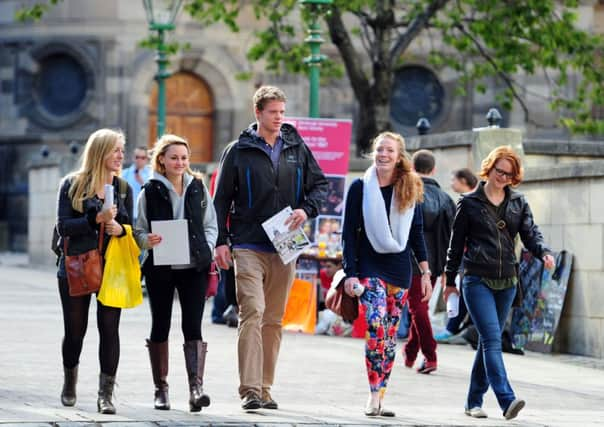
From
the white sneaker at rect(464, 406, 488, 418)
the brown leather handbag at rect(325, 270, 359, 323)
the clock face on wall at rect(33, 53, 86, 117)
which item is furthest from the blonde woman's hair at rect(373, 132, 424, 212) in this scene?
the clock face on wall at rect(33, 53, 86, 117)

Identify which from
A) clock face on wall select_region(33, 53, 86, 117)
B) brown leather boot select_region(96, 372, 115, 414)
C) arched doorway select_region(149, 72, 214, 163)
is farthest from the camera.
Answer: clock face on wall select_region(33, 53, 86, 117)

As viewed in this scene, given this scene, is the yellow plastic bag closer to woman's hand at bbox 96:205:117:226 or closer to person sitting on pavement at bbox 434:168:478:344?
woman's hand at bbox 96:205:117:226

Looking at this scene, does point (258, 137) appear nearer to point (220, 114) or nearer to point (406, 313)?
point (406, 313)

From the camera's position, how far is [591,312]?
15.2 m

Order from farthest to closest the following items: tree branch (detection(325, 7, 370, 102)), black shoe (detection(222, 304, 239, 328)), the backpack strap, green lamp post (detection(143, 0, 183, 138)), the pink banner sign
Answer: tree branch (detection(325, 7, 370, 102)) < green lamp post (detection(143, 0, 183, 138)) < black shoe (detection(222, 304, 239, 328)) < the pink banner sign < the backpack strap

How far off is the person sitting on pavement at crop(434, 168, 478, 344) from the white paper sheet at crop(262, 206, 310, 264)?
120 cm

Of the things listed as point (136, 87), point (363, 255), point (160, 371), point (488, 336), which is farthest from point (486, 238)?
point (136, 87)

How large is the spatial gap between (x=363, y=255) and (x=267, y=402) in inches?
43.4

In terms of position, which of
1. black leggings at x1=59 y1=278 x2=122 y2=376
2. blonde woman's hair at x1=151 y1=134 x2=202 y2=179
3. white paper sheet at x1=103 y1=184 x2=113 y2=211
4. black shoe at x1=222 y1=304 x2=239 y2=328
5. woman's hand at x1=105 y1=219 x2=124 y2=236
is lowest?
black shoe at x1=222 y1=304 x2=239 y2=328

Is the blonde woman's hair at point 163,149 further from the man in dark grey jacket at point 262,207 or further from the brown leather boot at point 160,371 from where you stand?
the brown leather boot at point 160,371

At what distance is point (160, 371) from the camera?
10273mm

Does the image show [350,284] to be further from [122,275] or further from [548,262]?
[122,275]

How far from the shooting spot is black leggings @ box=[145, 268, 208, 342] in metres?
10.2

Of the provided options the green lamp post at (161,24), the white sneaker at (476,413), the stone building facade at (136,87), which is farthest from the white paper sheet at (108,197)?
the stone building facade at (136,87)
